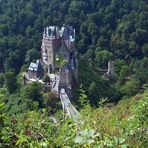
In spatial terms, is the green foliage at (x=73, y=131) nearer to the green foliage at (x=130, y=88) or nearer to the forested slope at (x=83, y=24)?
the green foliage at (x=130, y=88)


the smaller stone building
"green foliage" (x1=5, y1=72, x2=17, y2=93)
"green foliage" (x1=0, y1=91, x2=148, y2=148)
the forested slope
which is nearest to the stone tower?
the smaller stone building

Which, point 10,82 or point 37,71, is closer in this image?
point 37,71

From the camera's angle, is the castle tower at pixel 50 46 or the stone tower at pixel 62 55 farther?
the castle tower at pixel 50 46

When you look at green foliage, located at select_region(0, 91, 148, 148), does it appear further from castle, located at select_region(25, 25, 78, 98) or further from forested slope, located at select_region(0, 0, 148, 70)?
forested slope, located at select_region(0, 0, 148, 70)

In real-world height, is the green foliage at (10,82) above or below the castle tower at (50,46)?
below

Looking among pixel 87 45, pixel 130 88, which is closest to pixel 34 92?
pixel 130 88

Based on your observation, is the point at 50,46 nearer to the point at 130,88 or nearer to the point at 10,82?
the point at 10,82

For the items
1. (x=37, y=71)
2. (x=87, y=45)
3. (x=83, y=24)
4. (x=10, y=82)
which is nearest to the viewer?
(x=37, y=71)

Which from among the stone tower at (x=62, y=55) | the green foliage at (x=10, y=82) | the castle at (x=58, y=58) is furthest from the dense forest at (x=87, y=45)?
the castle at (x=58, y=58)

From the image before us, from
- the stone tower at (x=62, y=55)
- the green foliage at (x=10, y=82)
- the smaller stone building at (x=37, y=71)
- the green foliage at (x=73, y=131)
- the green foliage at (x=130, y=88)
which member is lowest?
the green foliage at (x=130, y=88)
